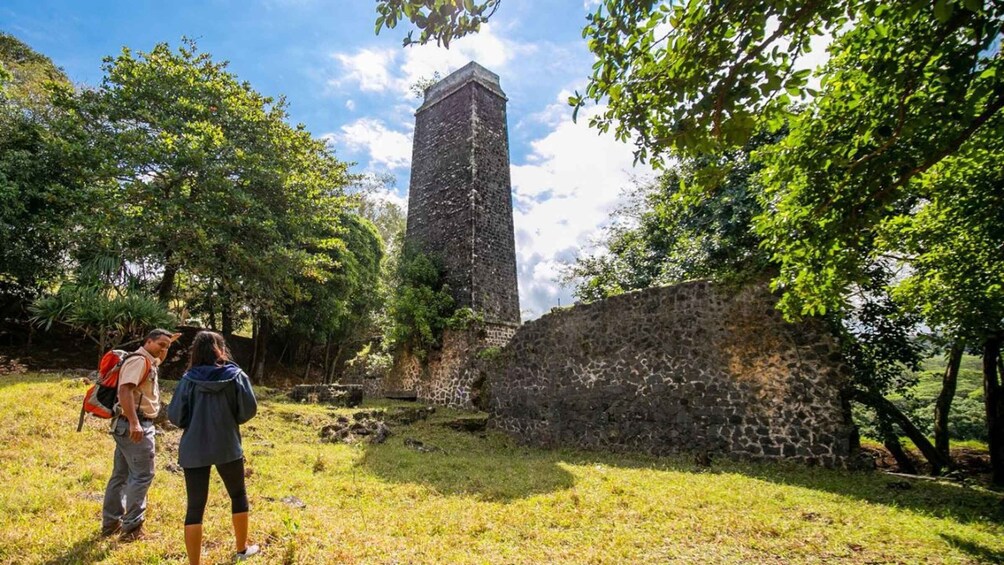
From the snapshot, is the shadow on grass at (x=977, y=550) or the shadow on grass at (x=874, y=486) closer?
the shadow on grass at (x=977, y=550)

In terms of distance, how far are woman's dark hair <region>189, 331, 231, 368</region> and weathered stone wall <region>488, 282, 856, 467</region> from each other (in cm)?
742

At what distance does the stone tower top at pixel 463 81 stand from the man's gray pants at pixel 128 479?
16336 millimetres

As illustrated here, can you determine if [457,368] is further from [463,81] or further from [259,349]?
[463,81]

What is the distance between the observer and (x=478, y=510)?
4926mm

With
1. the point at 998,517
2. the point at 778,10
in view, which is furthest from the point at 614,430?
the point at 778,10

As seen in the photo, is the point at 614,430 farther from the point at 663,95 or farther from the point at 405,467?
the point at 663,95

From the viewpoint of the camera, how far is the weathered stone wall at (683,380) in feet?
23.6

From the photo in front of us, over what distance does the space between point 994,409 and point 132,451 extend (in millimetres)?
12929

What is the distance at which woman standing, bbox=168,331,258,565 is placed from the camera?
10.2 feet

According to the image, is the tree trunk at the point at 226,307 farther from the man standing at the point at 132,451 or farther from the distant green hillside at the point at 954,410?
the distant green hillside at the point at 954,410

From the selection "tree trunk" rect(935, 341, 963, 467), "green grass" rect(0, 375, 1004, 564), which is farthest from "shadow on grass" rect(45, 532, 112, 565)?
"tree trunk" rect(935, 341, 963, 467)

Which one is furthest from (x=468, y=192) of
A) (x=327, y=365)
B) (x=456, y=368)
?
(x=327, y=365)

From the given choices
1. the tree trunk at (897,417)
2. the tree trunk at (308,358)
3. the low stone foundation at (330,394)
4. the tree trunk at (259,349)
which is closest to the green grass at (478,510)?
the tree trunk at (897,417)

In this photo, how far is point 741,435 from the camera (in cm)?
760
